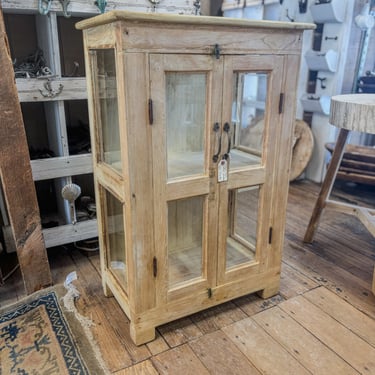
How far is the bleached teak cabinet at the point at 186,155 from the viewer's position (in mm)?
1243

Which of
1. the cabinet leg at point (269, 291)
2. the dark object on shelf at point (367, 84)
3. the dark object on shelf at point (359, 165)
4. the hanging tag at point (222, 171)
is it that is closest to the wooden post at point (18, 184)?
the hanging tag at point (222, 171)

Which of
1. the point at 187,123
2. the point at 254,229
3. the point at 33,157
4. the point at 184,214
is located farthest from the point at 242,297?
the point at 33,157

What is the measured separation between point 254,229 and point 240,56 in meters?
0.76

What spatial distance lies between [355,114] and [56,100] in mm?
1446

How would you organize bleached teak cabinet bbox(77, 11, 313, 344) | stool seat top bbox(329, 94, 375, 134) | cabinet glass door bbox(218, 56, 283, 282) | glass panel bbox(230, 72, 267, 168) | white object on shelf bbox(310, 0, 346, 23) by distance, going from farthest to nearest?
1. white object on shelf bbox(310, 0, 346, 23)
2. stool seat top bbox(329, 94, 375, 134)
3. glass panel bbox(230, 72, 267, 168)
4. cabinet glass door bbox(218, 56, 283, 282)
5. bleached teak cabinet bbox(77, 11, 313, 344)

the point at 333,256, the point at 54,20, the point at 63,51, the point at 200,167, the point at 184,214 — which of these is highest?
the point at 54,20

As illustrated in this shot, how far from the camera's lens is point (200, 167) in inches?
57.8

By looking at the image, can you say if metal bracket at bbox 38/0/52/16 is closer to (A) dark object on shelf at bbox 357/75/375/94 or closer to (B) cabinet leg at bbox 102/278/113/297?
(B) cabinet leg at bbox 102/278/113/297

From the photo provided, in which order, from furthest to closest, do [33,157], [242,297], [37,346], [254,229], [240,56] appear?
[33,157] → [242,297] → [254,229] → [37,346] → [240,56]

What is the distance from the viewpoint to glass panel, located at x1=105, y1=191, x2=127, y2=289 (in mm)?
1521

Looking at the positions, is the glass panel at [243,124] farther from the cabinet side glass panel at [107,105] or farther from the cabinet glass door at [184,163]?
the cabinet side glass panel at [107,105]

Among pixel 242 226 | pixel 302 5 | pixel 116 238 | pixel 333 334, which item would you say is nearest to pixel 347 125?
pixel 242 226

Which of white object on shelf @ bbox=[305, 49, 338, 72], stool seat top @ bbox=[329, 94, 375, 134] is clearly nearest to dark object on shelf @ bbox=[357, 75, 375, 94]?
white object on shelf @ bbox=[305, 49, 338, 72]

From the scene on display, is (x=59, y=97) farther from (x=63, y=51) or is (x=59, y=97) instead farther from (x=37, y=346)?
(x=37, y=346)
